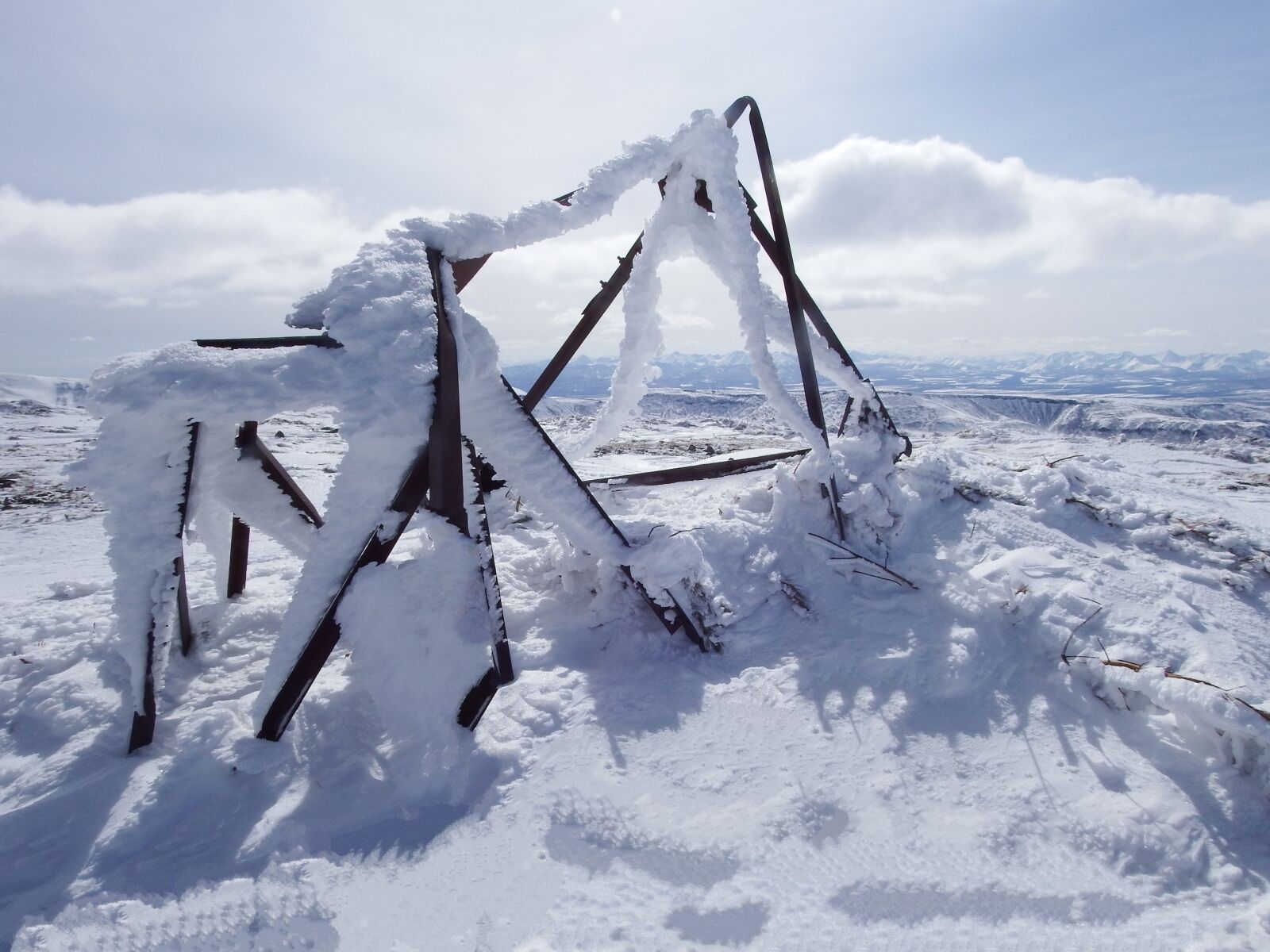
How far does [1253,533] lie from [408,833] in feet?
21.2

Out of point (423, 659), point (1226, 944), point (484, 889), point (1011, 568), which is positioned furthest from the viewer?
point (1011, 568)

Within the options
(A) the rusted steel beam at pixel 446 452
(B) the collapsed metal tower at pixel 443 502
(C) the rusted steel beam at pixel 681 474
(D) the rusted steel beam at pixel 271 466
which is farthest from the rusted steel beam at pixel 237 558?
(C) the rusted steel beam at pixel 681 474

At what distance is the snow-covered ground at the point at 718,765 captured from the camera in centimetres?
A: 219

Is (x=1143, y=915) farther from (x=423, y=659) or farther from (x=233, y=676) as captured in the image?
(x=233, y=676)

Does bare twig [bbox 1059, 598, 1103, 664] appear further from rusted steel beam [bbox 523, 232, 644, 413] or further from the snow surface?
rusted steel beam [bbox 523, 232, 644, 413]

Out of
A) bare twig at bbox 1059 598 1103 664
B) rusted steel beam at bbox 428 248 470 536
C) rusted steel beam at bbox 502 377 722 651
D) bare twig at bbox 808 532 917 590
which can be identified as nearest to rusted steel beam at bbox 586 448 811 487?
bare twig at bbox 808 532 917 590

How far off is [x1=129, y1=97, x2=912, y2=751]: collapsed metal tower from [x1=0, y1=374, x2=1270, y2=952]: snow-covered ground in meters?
0.15

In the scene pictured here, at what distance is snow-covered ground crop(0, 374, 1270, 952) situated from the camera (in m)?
2.19

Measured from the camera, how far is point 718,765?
2.97m

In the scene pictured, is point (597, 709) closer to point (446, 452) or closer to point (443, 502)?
point (443, 502)

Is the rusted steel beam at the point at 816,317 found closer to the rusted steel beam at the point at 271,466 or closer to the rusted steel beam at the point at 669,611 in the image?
the rusted steel beam at the point at 669,611

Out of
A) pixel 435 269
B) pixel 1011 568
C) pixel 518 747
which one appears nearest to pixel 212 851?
pixel 518 747

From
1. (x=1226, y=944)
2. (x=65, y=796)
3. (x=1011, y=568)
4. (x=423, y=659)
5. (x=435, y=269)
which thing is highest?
(x=435, y=269)

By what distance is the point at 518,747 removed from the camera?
2.98 meters
